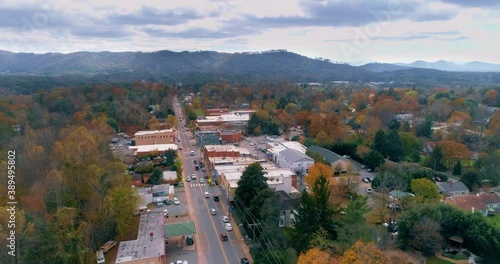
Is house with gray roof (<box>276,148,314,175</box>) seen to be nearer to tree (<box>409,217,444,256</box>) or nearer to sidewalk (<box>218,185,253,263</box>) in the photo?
sidewalk (<box>218,185,253,263</box>)

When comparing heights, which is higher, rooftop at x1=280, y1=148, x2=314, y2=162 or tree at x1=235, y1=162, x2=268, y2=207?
tree at x1=235, y1=162, x2=268, y2=207

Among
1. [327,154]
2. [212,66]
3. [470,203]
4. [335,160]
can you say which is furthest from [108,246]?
[212,66]

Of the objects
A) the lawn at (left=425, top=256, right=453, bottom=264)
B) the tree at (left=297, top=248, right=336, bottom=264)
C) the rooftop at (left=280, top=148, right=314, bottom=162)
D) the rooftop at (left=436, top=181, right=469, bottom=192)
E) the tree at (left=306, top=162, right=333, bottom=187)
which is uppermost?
the tree at (left=297, top=248, right=336, bottom=264)

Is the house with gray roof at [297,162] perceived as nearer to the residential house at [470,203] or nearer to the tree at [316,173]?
the tree at [316,173]

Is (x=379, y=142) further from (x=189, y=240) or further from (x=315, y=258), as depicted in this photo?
(x=315, y=258)

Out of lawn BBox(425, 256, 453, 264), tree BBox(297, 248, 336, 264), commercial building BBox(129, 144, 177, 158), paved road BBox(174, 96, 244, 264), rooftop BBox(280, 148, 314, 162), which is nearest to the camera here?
tree BBox(297, 248, 336, 264)

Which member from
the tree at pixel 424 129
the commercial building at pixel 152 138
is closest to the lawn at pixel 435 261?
the tree at pixel 424 129

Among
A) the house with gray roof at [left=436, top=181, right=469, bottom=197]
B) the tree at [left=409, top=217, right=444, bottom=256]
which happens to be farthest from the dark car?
the house with gray roof at [left=436, top=181, right=469, bottom=197]
